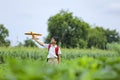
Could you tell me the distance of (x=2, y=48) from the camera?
102 feet

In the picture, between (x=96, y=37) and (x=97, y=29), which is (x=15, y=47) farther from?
(x=97, y=29)

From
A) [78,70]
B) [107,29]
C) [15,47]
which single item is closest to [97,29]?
[107,29]

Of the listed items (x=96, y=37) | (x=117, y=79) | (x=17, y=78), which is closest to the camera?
(x=17, y=78)

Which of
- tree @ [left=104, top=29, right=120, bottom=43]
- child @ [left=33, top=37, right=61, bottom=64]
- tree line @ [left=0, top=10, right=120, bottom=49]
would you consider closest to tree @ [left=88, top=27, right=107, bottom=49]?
tree line @ [left=0, top=10, right=120, bottom=49]

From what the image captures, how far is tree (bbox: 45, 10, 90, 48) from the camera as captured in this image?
241 ft

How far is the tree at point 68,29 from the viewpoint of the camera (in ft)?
241

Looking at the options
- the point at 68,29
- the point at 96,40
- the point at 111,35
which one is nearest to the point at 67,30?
the point at 68,29

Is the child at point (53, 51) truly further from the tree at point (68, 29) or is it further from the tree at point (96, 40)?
the tree at point (96, 40)

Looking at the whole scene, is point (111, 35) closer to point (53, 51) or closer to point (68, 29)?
point (68, 29)

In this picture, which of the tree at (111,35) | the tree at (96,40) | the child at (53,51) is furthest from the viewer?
the tree at (111,35)

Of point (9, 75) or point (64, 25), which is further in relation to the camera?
point (64, 25)

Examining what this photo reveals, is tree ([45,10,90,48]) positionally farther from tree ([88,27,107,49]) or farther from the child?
the child

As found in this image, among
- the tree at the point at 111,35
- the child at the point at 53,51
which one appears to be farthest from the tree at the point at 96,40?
the child at the point at 53,51

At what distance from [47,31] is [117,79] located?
76.0m
